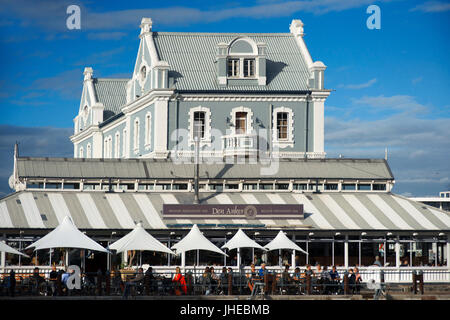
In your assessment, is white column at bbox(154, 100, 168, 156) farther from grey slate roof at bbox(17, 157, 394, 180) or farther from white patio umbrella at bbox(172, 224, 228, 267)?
white patio umbrella at bbox(172, 224, 228, 267)

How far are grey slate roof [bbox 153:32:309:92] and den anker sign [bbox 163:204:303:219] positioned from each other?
1644 cm

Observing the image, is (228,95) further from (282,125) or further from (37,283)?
(37,283)

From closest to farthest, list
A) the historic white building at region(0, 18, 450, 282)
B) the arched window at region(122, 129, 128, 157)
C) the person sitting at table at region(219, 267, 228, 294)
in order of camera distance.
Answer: the person sitting at table at region(219, 267, 228, 294) → the historic white building at region(0, 18, 450, 282) → the arched window at region(122, 129, 128, 157)

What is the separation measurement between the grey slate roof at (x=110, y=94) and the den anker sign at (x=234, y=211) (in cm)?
3457

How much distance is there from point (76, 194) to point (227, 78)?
58.6 feet

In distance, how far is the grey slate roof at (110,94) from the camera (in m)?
85.4

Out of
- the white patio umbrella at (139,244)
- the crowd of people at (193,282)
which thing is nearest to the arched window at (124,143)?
the white patio umbrella at (139,244)

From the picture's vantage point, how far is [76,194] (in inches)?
2121

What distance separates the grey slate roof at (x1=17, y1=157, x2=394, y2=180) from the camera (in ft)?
183

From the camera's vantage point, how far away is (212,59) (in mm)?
69562

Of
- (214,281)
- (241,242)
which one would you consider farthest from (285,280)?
(241,242)

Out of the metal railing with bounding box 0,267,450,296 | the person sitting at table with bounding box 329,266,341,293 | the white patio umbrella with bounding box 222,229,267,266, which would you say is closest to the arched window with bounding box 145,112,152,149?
the white patio umbrella with bounding box 222,229,267,266

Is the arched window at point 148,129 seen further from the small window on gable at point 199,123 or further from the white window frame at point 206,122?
the small window on gable at point 199,123

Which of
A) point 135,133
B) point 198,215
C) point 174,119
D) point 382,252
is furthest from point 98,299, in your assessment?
point 135,133
